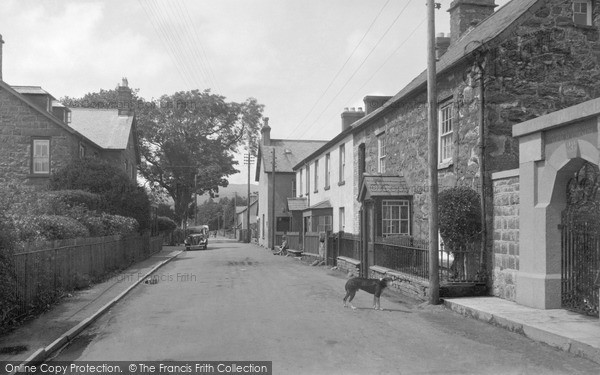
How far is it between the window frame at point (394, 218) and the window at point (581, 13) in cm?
738

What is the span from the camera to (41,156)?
28531 mm

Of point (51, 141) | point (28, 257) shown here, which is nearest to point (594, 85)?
point (28, 257)

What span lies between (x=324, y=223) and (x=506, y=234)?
780 inches

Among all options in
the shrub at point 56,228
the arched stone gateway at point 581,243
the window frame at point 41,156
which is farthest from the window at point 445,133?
the window frame at point 41,156

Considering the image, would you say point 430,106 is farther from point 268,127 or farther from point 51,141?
point 268,127

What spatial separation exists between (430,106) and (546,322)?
5576 mm

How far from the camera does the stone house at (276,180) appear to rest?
48562mm

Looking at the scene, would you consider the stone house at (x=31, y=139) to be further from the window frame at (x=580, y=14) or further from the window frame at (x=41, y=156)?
the window frame at (x=580, y=14)

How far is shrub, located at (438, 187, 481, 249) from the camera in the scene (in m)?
12.7

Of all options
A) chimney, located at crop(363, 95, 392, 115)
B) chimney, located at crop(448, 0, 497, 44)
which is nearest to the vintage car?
chimney, located at crop(363, 95, 392, 115)

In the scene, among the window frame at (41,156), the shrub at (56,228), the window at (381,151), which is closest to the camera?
the shrub at (56,228)

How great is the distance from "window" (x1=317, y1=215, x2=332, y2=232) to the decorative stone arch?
1952cm

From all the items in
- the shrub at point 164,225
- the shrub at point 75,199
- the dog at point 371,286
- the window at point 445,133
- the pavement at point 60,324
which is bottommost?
the pavement at point 60,324

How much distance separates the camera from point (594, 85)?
13.5m
